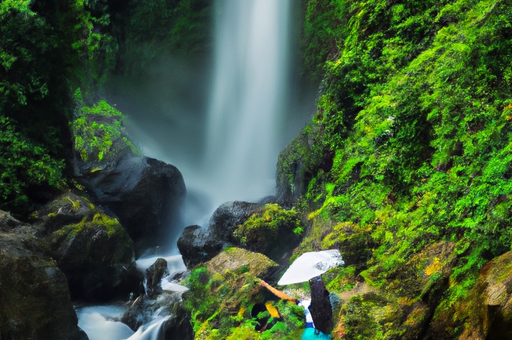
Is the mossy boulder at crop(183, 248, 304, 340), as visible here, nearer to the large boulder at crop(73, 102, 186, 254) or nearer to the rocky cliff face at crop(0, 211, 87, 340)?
the rocky cliff face at crop(0, 211, 87, 340)

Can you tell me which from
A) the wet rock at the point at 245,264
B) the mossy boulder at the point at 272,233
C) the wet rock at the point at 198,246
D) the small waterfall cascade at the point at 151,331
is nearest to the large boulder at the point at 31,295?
the small waterfall cascade at the point at 151,331

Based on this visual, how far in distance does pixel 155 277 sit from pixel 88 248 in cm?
181

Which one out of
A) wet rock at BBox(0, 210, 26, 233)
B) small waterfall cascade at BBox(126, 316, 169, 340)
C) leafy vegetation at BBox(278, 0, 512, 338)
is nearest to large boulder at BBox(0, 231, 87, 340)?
wet rock at BBox(0, 210, 26, 233)

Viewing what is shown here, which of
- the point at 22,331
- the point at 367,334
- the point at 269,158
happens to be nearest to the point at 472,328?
the point at 367,334

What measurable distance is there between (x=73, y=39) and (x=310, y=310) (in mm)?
10876

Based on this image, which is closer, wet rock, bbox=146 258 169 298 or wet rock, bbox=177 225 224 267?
wet rock, bbox=146 258 169 298

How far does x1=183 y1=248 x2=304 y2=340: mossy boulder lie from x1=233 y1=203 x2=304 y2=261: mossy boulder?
761 mm

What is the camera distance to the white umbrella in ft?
17.2

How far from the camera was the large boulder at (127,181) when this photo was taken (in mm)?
11625

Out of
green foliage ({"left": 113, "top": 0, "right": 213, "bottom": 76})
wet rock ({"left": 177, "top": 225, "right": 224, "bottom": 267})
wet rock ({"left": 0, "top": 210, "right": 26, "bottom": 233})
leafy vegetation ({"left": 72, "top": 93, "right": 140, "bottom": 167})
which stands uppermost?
green foliage ({"left": 113, "top": 0, "right": 213, "bottom": 76})

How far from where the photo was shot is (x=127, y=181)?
11820 mm

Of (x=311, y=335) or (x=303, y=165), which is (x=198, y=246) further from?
(x=311, y=335)

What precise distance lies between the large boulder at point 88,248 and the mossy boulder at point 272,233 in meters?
3.12

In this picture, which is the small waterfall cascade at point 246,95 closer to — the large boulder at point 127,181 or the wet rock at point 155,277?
the large boulder at point 127,181
